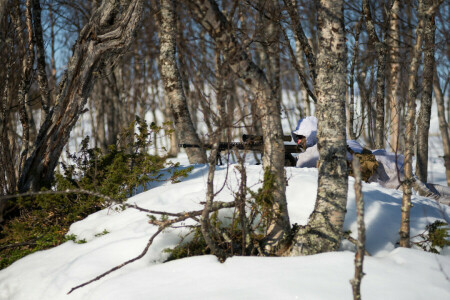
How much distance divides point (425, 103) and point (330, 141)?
4.08 m

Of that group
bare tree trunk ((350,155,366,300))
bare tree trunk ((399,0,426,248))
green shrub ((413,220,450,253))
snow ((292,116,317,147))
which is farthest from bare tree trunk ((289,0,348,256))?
snow ((292,116,317,147))

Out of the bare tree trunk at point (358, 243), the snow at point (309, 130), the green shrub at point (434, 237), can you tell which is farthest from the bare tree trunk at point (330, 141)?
the snow at point (309, 130)

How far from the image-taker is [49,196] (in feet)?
16.0

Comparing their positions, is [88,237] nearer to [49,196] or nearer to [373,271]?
[49,196]

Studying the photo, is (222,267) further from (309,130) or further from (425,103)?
(425,103)

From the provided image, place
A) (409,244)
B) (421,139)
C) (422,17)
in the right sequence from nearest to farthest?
1. (422,17)
2. (409,244)
3. (421,139)

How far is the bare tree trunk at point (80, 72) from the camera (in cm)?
549

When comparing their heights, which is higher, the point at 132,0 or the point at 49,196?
the point at 132,0

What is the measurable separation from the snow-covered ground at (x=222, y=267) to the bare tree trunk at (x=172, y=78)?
2.44m

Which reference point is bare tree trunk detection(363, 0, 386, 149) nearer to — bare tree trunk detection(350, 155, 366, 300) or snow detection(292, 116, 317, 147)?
snow detection(292, 116, 317, 147)

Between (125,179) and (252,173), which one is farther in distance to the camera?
(125,179)

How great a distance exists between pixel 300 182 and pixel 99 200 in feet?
7.75

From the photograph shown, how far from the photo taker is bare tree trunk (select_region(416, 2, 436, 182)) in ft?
20.8

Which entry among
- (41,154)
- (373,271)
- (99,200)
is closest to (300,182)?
(373,271)
